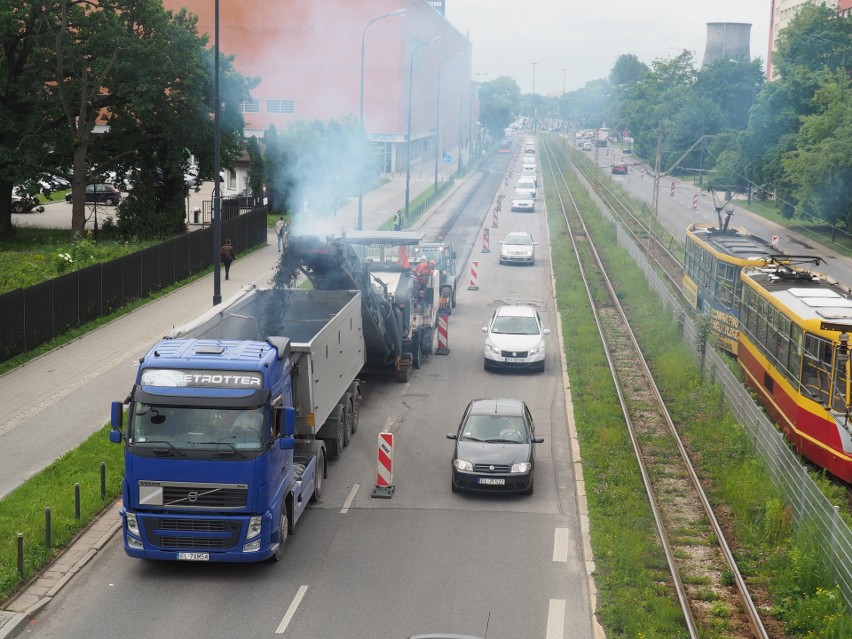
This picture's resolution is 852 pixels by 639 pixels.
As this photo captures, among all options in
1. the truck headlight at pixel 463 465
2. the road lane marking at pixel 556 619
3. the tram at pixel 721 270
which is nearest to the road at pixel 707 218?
the tram at pixel 721 270

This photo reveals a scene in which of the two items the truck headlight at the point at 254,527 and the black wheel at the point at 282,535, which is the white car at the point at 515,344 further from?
the truck headlight at the point at 254,527

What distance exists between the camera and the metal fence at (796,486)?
45.8 ft

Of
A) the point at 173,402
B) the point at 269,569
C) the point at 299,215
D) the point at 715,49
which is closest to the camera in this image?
the point at 173,402

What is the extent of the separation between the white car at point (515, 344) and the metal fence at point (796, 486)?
4.72m

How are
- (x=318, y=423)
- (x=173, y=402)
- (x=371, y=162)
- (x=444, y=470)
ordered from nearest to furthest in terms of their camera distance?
(x=173, y=402)
(x=318, y=423)
(x=444, y=470)
(x=371, y=162)

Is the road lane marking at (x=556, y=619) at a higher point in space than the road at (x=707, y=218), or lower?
lower

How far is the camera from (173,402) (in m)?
14.5

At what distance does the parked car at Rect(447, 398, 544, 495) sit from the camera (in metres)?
18.5

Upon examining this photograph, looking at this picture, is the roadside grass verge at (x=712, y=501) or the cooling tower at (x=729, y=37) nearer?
the roadside grass verge at (x=712, y=501)

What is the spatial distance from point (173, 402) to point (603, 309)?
26.8 m

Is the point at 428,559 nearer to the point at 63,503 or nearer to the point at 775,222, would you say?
the point at 63,503

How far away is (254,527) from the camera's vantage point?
48.3ft

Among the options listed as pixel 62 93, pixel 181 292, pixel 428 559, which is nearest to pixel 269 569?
pixel 428 559

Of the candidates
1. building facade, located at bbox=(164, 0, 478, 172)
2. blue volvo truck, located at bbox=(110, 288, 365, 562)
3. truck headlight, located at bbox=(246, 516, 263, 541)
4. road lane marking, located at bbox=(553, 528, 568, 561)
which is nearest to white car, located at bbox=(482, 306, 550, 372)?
building facade, located at bbox=(164, 0, 478, 172)
